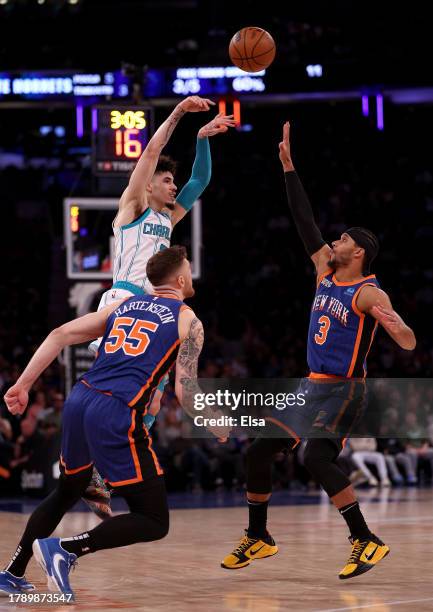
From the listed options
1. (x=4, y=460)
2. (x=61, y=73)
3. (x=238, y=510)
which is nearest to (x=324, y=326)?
(x=238, y=510)

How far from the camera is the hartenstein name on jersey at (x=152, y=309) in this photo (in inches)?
227

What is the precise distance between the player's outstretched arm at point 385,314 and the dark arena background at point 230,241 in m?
1.46

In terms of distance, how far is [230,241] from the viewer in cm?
2633

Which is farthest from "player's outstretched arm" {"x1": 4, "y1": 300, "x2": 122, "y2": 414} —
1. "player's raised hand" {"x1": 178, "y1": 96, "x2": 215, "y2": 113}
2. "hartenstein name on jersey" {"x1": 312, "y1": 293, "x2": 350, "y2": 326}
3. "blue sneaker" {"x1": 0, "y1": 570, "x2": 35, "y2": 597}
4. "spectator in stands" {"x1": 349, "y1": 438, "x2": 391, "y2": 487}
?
"spectator in stands" {"x1": 349, "y1": 438, "x2": 391, "y2": 487}

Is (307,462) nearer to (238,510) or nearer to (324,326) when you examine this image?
(324,326)

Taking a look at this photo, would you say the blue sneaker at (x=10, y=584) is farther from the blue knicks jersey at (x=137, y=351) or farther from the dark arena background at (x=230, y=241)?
the blue knicks jersey at (x=137, y=351)

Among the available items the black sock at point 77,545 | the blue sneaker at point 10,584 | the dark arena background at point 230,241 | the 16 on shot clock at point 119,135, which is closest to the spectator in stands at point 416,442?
the dark arena background at point 230,241

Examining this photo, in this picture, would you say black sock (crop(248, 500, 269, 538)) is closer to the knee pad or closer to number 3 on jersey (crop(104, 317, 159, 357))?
the knee pad

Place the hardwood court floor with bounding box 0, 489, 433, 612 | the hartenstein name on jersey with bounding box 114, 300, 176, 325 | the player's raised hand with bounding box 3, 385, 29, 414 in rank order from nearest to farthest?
1. the player's raised hand with bounding box 3, 385, 29, 414
2. the hartenstein name on jersey with bounding box 114, 300, 176, 325
3. the hardwood court floor with bounding box 0, 489, 433, 612

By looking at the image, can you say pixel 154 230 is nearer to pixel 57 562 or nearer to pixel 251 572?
pixel 251 572

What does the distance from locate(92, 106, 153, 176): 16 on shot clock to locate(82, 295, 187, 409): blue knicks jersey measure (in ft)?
25.9

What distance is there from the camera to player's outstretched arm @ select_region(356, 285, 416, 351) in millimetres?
6578

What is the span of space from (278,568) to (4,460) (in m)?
7.70

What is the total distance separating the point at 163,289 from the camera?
19.4 feet
